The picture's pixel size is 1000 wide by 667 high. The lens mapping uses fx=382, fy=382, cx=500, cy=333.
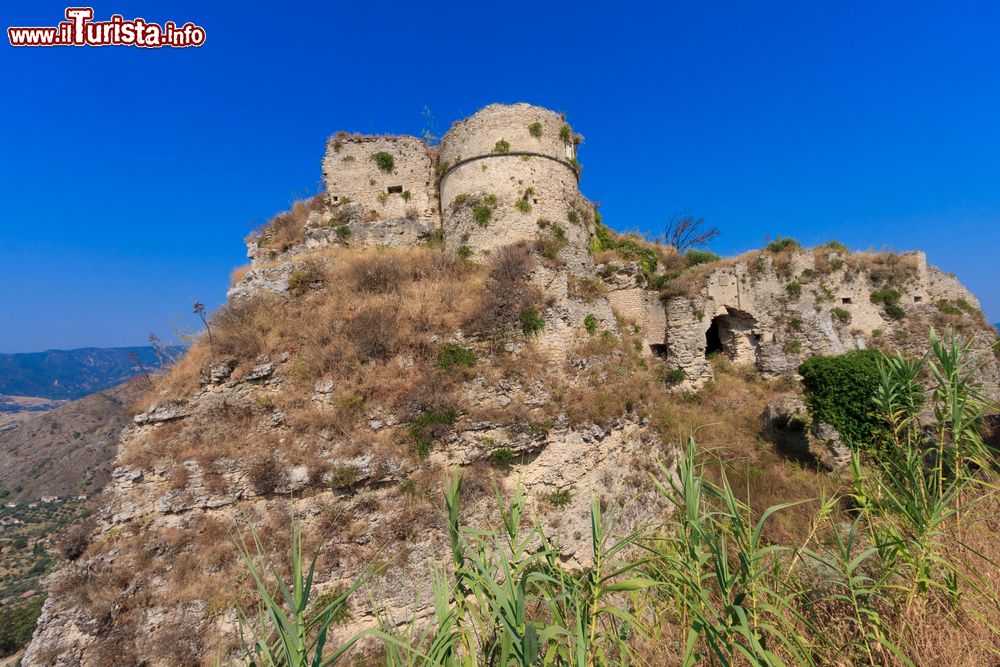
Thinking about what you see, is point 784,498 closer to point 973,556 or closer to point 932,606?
point 973,556

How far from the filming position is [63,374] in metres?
168

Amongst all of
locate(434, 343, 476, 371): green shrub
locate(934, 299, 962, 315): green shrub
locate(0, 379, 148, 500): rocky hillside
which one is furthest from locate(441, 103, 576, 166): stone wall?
locate(0, 379, 148, 500): rocky hillside

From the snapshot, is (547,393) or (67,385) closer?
(547,393)

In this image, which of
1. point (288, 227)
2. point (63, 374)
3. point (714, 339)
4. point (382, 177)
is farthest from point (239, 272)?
point (63, 374)

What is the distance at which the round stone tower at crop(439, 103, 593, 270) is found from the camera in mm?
14125

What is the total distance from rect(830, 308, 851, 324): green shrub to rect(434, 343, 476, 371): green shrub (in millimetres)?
15350

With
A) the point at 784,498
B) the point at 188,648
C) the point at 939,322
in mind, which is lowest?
the point at 188,648

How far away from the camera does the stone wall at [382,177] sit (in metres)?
15.7

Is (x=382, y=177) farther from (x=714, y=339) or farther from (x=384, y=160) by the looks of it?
(x=714, y=339)

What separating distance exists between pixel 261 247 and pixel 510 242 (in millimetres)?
10144

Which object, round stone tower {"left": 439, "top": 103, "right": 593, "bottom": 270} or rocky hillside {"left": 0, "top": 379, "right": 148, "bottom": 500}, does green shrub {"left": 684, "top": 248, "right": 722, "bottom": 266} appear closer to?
round stone tower {"left": 439, "top": 103, "right": 593, "bottom": 270}

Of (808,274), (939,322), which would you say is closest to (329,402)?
(808,274)

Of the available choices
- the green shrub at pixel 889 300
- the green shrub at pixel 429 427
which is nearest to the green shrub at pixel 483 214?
the green shrub at pixel 429 427

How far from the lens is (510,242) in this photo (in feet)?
45.9
